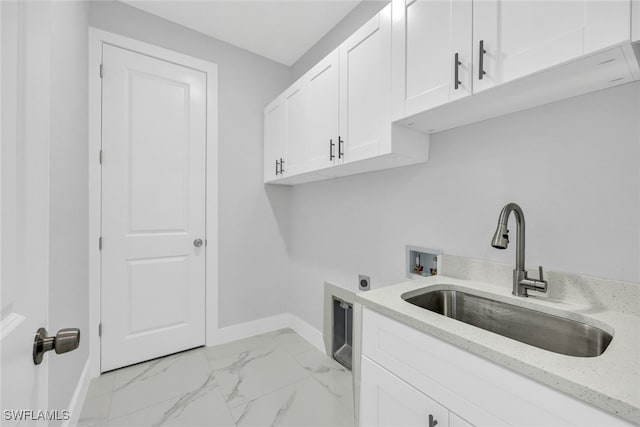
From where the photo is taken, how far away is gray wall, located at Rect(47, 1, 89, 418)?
116 centimetres

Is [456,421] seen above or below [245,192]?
below

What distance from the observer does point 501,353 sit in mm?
721

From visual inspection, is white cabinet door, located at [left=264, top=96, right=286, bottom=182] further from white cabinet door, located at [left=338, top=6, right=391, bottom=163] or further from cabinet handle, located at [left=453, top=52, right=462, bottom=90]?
cabinet handle, located at [left=453, top=52, right=462, bottom=90]

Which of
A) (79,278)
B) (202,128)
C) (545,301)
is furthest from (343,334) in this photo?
(202,128)

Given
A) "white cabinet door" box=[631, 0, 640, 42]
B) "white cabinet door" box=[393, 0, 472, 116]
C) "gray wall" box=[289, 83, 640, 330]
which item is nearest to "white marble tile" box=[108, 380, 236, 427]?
"gray wall" box=[289, 83, 640, 330]

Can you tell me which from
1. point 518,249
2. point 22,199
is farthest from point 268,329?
point 22,199

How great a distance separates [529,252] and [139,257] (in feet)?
7.99

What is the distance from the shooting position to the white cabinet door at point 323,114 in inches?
67.0

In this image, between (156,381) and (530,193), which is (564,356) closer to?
(530,193)

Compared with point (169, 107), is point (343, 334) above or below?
below

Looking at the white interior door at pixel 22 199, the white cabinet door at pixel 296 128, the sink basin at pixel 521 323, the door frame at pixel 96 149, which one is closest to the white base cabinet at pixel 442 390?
the sink basin at pixel 521 323

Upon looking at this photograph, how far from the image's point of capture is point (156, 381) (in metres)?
1.89

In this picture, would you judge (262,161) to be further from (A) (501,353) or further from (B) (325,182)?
(A) (501,353)

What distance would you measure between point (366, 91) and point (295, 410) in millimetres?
1832
